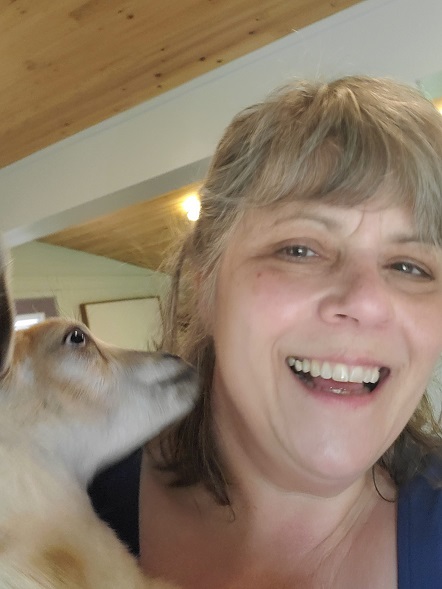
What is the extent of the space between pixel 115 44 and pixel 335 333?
2.09 meters

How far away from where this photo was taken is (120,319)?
5.65 m

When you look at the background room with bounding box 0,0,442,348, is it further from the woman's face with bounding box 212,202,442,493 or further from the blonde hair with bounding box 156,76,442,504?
the woman's face with bounding box 212,202,442,493

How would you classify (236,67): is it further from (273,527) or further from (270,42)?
(273,527)

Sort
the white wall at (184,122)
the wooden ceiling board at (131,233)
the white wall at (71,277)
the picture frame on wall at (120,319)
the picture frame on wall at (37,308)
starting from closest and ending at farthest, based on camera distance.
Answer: the white wall at (184,122) < the wooden ceiling board at (131,233) < the picture frame on wall at (37,308) < the white wall at (71,277) < the picture frame on wall at (120,319)

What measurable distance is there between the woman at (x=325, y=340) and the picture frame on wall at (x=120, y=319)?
438 centimetres

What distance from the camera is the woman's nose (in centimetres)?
68

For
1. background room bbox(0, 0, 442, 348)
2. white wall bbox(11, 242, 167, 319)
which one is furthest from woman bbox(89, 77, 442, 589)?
white wall bbox(11, 242, 167, 319)

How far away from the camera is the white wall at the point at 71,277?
502cm

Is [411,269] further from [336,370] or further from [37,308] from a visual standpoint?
[37,308]

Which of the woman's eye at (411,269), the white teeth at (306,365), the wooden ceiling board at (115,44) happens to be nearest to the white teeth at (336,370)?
the white teeth at (306,365)

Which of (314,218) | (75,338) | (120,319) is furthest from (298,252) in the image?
(120,319)

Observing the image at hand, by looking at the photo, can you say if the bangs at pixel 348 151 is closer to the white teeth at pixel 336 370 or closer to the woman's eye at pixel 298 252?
the woman's eye at pixel 298 252

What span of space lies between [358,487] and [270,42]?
204cm

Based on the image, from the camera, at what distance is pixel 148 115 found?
2859 mm
